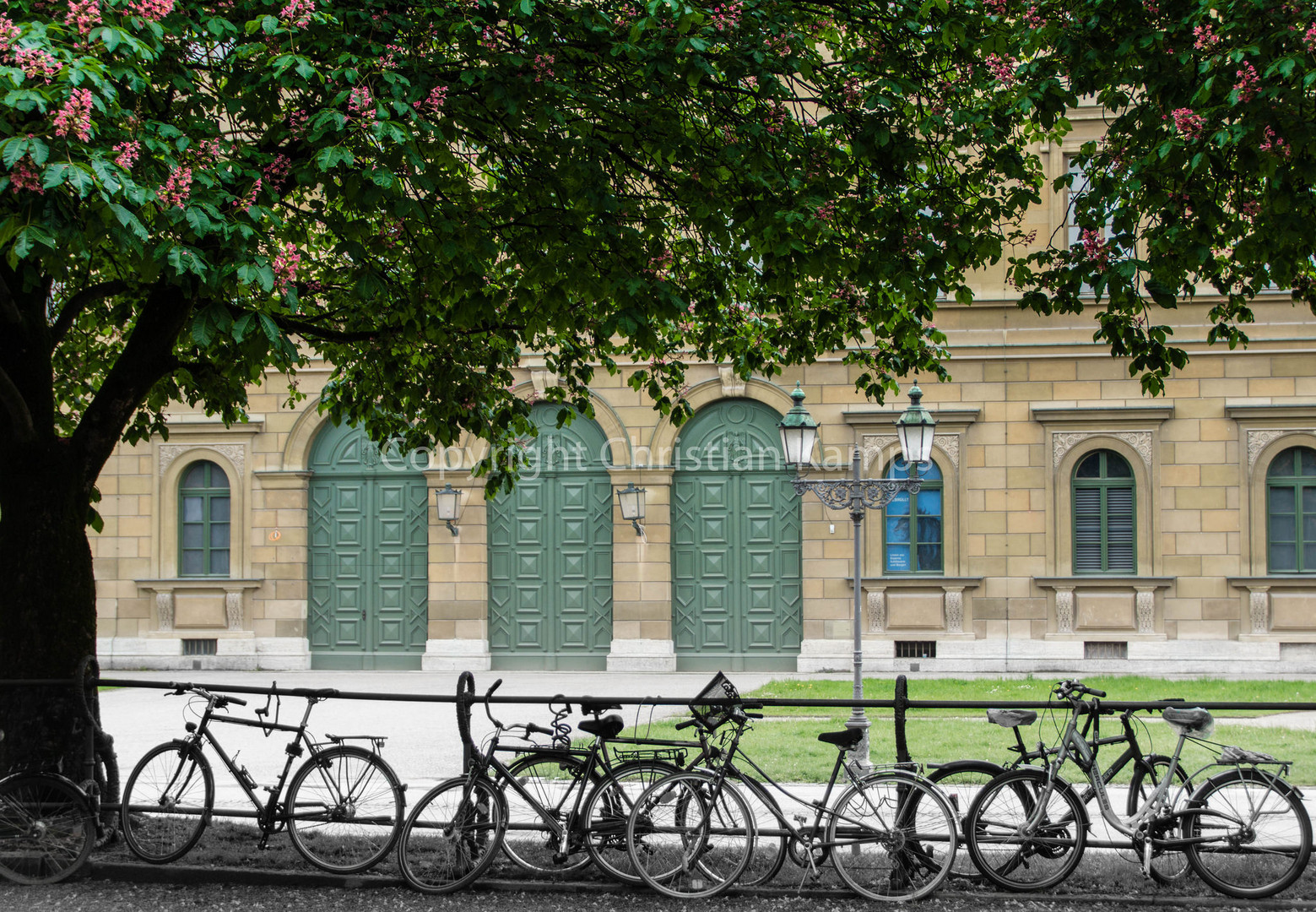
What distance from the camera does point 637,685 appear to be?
1773 centimetres

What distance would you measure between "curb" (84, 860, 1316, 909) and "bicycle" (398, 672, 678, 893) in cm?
13

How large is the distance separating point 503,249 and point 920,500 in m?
13.1

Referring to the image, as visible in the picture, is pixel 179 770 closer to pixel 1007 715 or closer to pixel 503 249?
pixel 503 249

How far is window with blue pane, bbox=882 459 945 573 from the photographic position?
1973 cm

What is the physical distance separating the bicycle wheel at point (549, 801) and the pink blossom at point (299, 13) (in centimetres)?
409

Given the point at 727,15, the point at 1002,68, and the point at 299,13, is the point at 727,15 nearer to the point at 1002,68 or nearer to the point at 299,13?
the point at 1002,68

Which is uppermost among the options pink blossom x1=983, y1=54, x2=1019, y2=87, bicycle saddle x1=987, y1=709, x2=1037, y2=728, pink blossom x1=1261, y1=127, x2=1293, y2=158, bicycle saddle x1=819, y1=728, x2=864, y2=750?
pink blossom x1=983, y1=54, x2=1019, y2=87

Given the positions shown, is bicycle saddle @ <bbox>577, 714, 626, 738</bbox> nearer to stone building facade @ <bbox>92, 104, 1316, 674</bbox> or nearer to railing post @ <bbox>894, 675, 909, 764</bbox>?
railing post @ <bbox>894, 675, 909, 764</bbox>

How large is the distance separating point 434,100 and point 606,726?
3526 mm

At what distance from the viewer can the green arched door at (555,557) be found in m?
20.6

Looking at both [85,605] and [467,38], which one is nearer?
[467,38]

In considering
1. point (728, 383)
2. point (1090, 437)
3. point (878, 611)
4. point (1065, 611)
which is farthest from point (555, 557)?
point (1090, 437)

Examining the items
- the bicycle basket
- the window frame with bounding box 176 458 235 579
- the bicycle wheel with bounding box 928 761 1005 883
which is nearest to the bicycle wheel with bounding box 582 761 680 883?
the bicycle basket

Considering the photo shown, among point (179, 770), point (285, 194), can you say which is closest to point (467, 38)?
point (285, 194)
